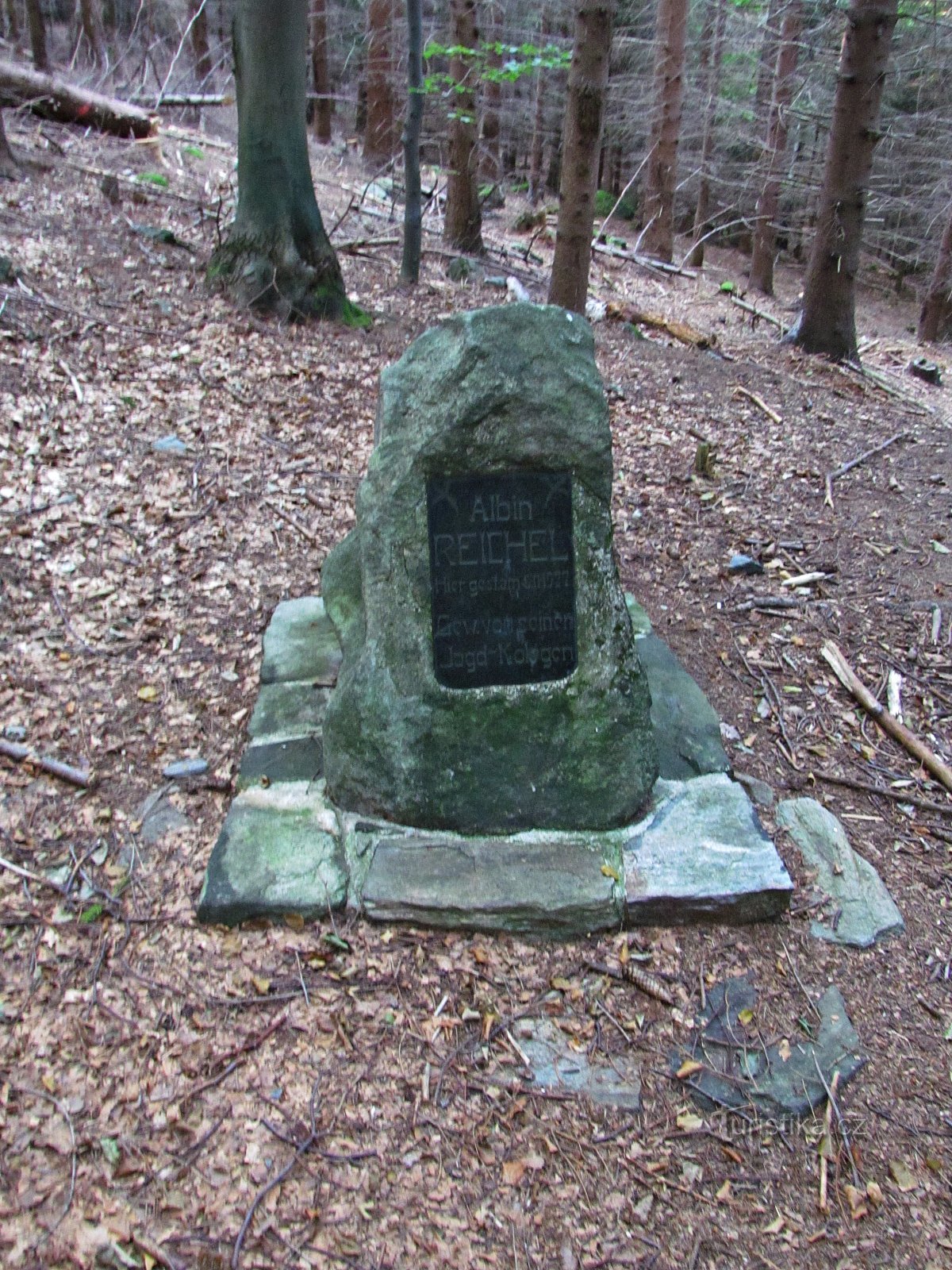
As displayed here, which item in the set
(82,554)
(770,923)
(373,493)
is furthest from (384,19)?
(770,923)

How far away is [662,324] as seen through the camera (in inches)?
402

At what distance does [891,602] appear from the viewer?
5.39 metres

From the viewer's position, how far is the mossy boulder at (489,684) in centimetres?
322

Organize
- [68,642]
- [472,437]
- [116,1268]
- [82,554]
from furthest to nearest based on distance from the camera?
[82,554] → [68,642] → [472,437] → [116,1268]

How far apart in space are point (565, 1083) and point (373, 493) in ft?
6.85

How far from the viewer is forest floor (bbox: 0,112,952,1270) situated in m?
2.43

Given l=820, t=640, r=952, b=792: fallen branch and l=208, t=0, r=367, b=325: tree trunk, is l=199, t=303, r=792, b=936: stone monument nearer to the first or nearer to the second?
l=820, t=640, r=952, b=792: fallen branch

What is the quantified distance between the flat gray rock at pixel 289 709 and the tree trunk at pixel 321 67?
53.1 feet

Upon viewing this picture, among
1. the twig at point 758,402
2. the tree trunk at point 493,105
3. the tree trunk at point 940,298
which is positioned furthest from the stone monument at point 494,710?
the tree trunk at point 940,298

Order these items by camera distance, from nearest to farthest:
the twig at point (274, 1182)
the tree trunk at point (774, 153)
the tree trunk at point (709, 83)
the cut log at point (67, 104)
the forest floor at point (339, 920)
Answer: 1. the twig at point (274, 1182)
2. the forest floor at point (339, 920)
3. the cut log at point (67, 104)
4. the tree trunk at point (774, 153)
5. the tree trunk at point (709, 83)

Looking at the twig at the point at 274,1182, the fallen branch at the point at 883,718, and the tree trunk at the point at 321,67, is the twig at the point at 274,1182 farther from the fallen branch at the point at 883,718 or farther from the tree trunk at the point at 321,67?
the tree trunk at the point at 321,67

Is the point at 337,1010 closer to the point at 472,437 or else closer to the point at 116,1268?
the point at 116,1268

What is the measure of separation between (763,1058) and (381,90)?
685 inches

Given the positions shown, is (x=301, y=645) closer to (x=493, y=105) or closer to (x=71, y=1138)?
(x=71, y=1138)
